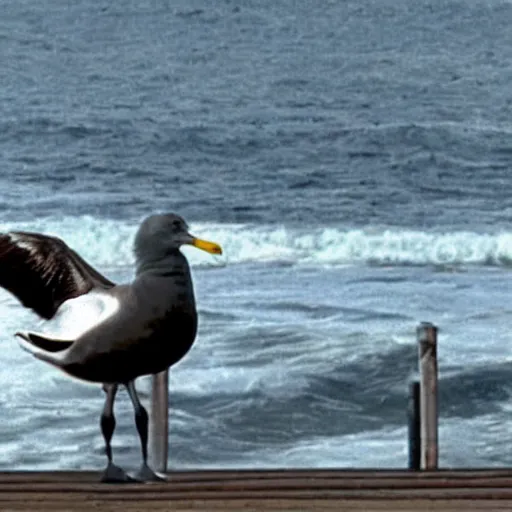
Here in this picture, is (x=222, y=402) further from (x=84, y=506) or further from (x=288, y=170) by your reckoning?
(x=288, y=170)

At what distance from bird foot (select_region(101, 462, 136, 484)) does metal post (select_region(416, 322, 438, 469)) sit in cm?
140

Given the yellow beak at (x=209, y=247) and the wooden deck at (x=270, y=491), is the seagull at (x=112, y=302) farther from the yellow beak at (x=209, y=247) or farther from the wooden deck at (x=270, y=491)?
the wooden deck at (x=270, y=491)

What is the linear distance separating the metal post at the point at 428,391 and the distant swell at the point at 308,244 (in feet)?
49.1

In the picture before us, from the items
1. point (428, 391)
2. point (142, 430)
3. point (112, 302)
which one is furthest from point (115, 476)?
point (428, 391)

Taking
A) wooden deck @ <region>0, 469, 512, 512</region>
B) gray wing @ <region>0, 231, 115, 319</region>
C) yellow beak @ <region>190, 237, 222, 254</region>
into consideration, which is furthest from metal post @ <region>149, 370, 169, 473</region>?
yellow beak @ <region>190, 237, 222, 254</region>

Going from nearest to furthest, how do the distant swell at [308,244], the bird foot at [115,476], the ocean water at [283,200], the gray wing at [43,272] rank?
the gray wing at [43,272] < the bird foot at [115,476] < the ocean water at [283,200] < the distant swell at [308,244]

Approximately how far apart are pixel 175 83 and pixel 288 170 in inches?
188

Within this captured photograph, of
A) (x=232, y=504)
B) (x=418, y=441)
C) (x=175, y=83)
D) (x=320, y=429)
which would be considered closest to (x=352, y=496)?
(x=232, y=504)

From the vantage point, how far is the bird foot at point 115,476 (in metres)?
6.52

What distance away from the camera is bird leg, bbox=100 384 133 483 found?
629cm

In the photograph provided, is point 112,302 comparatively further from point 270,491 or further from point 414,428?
point 414,428

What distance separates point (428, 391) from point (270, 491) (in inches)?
45.5

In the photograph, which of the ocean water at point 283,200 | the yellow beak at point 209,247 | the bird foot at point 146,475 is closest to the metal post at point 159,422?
the bird foot at point 146,475

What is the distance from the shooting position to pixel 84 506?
6180mm
